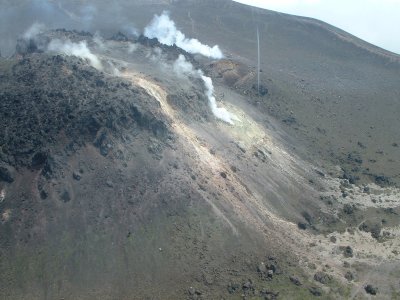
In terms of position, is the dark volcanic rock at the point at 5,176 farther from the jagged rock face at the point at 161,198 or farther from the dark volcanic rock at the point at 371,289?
the dark volcanic rock at the point at 371,289

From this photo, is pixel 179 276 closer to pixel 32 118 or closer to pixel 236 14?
pixel 32 118

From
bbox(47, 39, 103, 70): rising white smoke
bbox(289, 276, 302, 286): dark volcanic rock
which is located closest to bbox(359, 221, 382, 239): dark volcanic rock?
bbox(289, 276, 302, 286): dark volcanic rock

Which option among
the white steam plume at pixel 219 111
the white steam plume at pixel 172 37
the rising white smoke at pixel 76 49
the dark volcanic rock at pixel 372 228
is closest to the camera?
the dark volcanic rock at pixel 372 228

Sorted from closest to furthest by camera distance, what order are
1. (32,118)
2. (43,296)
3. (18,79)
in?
(43,296) < (32,118) < (18,79)

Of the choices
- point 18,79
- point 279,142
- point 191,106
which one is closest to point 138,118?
point 191,106

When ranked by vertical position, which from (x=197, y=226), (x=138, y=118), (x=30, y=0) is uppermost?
(x=138, y=118)

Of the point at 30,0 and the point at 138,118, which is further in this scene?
the point at 30,0

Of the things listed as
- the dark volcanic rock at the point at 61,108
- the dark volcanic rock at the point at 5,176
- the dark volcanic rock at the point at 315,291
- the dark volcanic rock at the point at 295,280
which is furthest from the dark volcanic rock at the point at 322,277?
the dark volcanic rock at the point at 5,176
